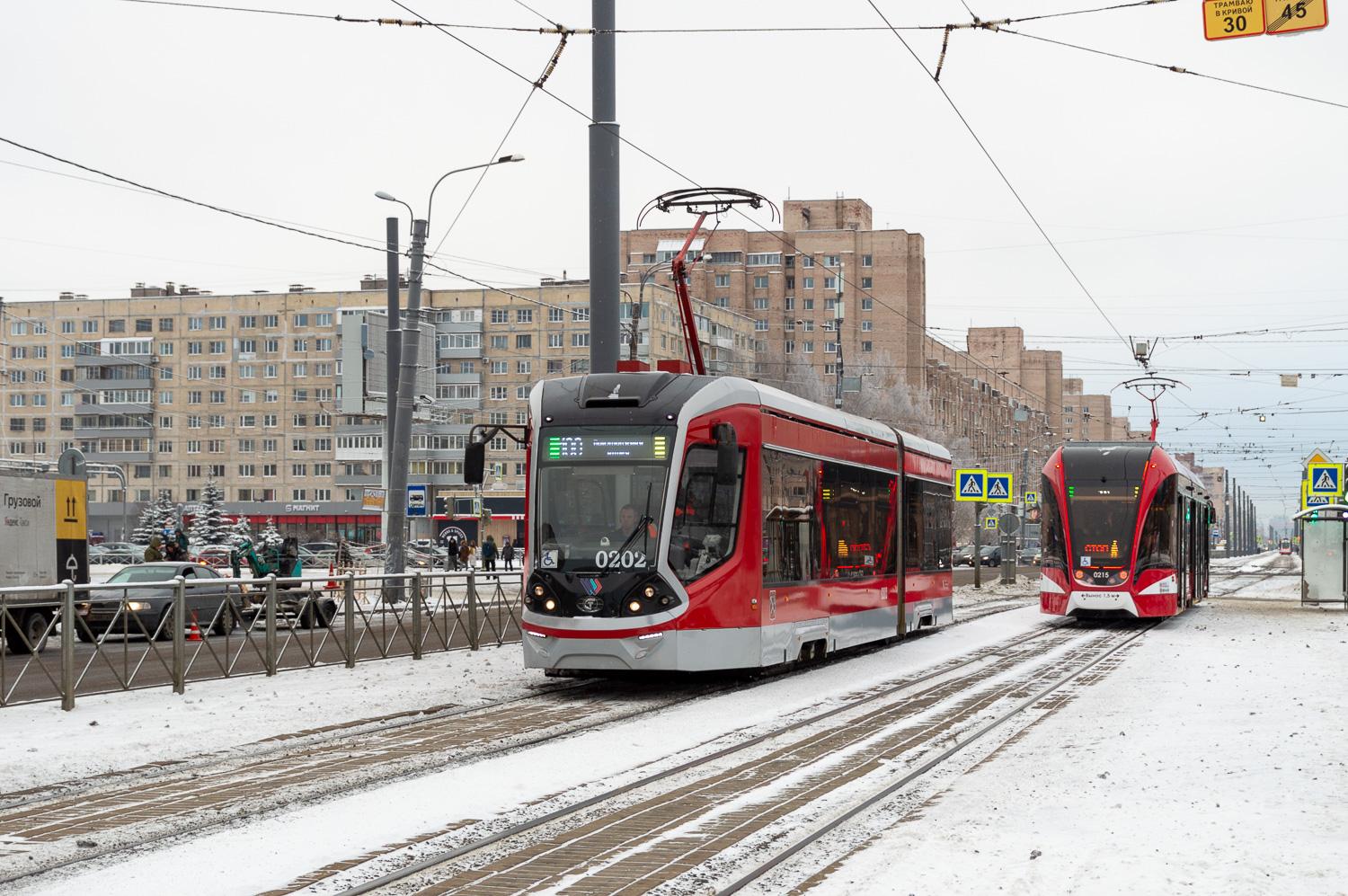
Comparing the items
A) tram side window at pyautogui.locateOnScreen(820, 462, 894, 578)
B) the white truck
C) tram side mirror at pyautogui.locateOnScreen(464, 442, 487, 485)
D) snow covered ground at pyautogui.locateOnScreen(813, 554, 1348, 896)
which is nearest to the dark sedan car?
tram side mirror at pyautogui.locateOnScreen(464, 442, 487, 485)

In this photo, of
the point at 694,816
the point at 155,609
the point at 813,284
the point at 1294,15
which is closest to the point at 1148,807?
the point at 694,816

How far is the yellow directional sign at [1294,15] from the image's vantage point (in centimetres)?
1252

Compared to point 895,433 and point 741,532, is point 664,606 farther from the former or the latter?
point 895,433

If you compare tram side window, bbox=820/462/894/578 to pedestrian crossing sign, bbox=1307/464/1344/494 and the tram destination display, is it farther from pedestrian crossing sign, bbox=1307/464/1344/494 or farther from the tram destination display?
pedestrian crossing sign, bbox=1307/464/1344/494

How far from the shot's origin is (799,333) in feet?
429

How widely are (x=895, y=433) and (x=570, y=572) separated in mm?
8684

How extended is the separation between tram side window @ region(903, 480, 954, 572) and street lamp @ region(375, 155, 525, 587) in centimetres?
782

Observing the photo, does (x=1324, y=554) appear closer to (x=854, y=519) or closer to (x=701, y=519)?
(x=854, y=519)

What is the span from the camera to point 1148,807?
26.7 feet

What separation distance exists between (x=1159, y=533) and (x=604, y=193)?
38.9 feet

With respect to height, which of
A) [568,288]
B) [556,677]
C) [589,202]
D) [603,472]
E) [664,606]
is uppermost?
[568,288]

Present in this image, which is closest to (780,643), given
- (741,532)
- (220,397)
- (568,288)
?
(741,532)

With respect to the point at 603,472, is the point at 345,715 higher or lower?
lower

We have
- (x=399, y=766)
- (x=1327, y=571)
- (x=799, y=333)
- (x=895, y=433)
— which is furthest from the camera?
(x=799, y=333)
